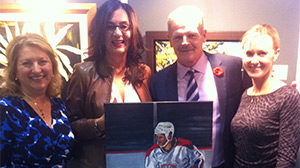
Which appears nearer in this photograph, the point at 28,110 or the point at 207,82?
the point at 28,110

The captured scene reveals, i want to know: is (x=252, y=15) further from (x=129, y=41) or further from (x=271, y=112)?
(x=129, y=41)

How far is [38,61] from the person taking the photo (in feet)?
3.79

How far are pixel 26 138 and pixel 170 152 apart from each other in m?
0.79

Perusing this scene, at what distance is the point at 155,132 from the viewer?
45.6 inches

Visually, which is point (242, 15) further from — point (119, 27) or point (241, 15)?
point (119, 27)

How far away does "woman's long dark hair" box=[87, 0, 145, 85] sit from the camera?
51.0 inches

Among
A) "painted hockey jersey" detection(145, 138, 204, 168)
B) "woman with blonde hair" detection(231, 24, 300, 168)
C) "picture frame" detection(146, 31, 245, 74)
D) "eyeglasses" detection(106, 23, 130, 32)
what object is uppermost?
"eyeglasses" detection(106, 23, 130, 32)

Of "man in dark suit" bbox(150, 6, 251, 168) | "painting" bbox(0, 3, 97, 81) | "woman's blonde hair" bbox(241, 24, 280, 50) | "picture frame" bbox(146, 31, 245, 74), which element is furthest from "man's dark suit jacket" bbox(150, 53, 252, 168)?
"painting" bbox(0, 3, 97, 81)

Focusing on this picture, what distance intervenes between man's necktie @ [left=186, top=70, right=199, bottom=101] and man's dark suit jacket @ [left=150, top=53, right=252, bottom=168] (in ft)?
0.27

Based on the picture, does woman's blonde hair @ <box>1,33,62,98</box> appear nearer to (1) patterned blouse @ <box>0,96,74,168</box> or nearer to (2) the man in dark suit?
(1) patterned blouse @ <box>0,96,74,168</box>

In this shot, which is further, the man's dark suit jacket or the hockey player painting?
the man's dark suit jacket

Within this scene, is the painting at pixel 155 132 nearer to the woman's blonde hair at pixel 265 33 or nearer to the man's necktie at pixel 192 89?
the man's necktie at pixel 192 89

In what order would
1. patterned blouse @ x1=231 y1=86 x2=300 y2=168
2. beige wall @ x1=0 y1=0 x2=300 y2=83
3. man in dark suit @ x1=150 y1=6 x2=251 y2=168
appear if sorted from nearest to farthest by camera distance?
patterned blouse @ x1=231 y1=86 x2=300 y2=168
man in dark suit @ x1=150 y1=6 x2=251 y2=168
beige wall @ x1=0 y1=0 x2=300 y2=83

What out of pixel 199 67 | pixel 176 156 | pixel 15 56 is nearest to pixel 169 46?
pixel 199 67
